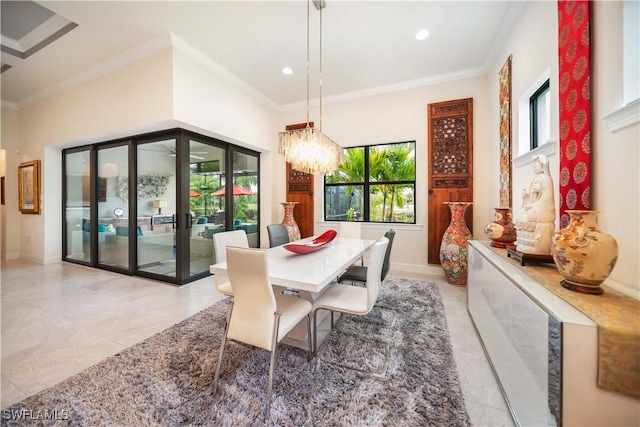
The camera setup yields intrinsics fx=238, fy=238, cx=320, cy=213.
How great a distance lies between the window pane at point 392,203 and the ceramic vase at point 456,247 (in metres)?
0.75

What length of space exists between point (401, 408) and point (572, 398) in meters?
0.81

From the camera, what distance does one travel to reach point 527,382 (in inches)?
45.3

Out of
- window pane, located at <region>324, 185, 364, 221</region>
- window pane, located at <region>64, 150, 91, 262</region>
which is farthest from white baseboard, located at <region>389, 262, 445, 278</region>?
window pane, located at <region>64, 150, 91, 262</region>

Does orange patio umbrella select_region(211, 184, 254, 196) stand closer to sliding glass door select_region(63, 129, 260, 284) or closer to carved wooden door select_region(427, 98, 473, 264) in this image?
sliding glass door select_region(63, 129, 260, 284)

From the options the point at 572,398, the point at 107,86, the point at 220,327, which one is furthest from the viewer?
the point at 107,86

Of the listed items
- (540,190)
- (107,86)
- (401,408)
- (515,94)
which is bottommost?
(401,408)

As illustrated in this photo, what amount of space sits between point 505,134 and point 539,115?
1.36 ft

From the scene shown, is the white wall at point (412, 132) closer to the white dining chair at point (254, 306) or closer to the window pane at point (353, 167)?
the window pane at point (353, 167)

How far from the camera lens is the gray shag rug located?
4.27 ft

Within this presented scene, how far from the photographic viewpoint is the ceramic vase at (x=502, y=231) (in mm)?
2115

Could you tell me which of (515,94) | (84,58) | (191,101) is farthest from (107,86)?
(515,94)

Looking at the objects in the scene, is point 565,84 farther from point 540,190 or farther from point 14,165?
point 14,165

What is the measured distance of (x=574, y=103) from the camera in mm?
1589

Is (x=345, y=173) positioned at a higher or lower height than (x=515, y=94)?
lower
